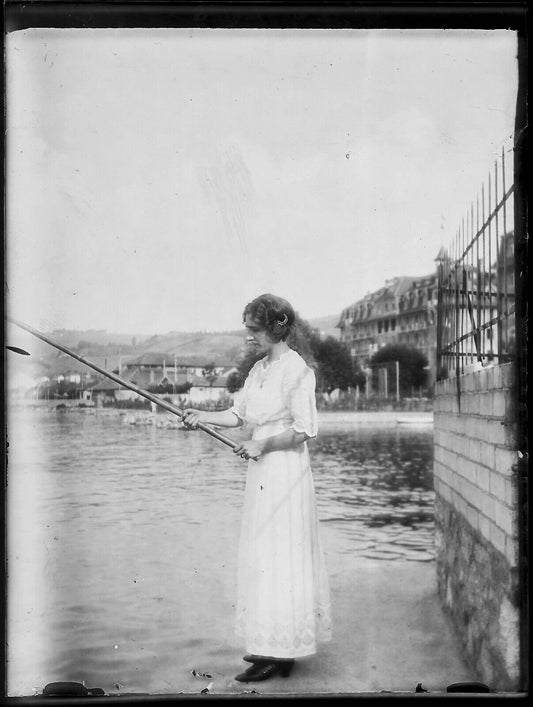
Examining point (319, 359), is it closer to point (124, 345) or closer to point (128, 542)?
point (124, 345)

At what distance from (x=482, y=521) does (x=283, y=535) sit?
96cm

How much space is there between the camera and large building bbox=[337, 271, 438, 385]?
4301 millimetres

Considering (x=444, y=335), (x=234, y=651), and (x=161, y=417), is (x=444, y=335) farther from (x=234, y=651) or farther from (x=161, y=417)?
(x=234, y=651)

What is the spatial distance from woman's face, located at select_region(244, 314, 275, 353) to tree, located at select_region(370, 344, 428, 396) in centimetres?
65

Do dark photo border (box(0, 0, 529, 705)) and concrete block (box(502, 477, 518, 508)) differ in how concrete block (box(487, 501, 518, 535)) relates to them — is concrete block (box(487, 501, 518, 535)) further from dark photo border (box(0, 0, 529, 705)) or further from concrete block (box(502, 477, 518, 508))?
dark photo border (box(0, 0, 529, 705))

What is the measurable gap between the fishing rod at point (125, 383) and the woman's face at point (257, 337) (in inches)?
17.9

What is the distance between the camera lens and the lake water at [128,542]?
4.21 metres

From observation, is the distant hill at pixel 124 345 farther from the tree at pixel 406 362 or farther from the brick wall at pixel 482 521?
the brick wall at pixel 482 521

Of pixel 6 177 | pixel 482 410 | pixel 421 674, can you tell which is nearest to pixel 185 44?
pixel 6 177

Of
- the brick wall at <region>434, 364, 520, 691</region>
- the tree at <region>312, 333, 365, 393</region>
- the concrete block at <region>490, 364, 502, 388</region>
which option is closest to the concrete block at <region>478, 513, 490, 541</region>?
the brick wall at <region>434, 364, 520, 691</region>

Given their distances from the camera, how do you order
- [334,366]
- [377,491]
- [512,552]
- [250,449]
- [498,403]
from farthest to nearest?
1. [377,491]
2. [334,366]
3. [250,449]
4. [498,403]
5. [512,552]

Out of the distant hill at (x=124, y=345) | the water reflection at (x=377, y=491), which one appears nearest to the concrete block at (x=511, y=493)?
the water reflection at (x=377, y=491)

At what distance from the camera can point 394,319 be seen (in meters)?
4.38

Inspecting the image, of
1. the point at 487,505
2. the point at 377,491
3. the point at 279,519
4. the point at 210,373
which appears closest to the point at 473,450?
the point at 487,505
